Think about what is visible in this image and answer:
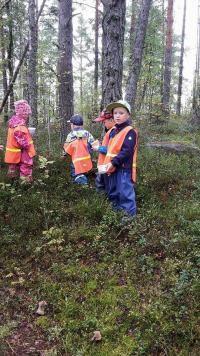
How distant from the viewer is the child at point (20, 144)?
28.6 feet

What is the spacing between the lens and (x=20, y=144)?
873 cm

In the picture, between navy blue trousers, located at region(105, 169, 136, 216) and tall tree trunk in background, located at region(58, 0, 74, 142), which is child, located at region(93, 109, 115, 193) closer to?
navy blue trousers, located at region(105, 169, 136, 216)

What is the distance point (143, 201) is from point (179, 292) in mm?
3242

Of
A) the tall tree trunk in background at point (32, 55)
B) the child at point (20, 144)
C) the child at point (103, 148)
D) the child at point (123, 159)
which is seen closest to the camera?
the child at point (123, 159)

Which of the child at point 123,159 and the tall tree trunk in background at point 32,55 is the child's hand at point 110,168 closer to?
the child at point 123,159

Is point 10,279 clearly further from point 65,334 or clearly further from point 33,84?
point 33,84

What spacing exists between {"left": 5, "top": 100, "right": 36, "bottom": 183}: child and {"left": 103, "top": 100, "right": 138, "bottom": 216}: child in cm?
189

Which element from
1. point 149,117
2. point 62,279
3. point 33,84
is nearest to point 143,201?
point 62,279

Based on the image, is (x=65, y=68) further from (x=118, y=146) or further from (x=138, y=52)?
(x=118, y=146)

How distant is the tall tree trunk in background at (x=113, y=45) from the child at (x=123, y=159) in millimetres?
1376

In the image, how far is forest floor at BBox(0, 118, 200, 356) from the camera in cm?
495

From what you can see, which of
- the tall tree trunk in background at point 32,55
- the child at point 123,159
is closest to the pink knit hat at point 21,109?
the child at point 123,159

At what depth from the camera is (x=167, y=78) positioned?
966 inches

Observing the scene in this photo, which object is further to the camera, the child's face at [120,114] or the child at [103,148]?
the child at [103,148]
